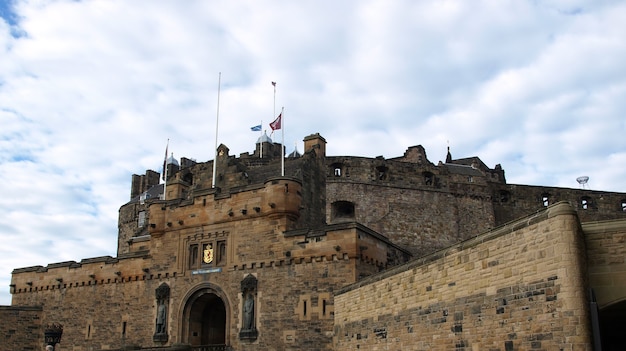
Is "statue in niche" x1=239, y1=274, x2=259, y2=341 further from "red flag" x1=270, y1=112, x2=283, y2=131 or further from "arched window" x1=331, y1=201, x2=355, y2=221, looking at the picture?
"arched window" x1=331, y1=201, x2=355, y2=221

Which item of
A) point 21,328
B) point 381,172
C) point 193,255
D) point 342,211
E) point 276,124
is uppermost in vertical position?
point 381,172

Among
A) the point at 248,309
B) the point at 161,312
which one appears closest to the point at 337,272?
the point at 248,309

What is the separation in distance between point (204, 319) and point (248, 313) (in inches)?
142

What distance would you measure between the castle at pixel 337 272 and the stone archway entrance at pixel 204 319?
0.18ft

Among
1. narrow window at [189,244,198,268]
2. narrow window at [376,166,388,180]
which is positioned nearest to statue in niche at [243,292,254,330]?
narrow window at [189,244,198,268]

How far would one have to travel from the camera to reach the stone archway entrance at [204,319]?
24.8 metres

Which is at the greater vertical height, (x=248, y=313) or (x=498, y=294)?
(x=248, y=313)

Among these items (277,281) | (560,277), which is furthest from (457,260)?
(277,281)

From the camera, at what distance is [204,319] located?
25.7 metres

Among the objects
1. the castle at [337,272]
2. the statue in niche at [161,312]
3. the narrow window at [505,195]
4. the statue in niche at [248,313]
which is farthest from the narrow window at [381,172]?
the statue in niche at [248,313]

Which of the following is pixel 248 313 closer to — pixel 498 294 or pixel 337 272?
pixel 337 272

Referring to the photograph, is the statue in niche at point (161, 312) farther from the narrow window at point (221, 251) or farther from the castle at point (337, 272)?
the narrow window at point (221, 251)

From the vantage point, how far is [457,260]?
13.4m

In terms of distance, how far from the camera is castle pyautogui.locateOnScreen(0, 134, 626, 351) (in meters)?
10.8
